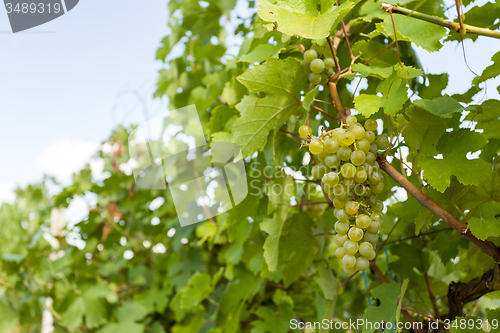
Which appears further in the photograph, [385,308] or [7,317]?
[7,317]

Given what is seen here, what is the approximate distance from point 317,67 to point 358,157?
0.63 ft

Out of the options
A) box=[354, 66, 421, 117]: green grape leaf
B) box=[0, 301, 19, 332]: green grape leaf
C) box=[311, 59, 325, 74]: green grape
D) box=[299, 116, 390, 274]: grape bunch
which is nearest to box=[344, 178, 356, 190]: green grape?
box=[299, 116, 390, 274]: grape bunch

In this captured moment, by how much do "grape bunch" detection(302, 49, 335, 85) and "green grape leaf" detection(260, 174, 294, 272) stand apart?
0.24 meters

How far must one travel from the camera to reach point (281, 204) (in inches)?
30.7

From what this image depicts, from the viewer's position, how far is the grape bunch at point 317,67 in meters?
0.61

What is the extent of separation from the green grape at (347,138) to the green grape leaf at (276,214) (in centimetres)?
27

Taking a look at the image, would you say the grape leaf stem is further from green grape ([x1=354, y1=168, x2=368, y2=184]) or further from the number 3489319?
the number 3489319

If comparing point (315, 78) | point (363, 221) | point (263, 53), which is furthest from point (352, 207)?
point (263, 53)

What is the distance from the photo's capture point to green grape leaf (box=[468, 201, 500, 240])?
485 mm

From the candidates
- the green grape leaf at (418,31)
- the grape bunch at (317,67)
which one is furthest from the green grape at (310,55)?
the green grape leaf at (418,31)

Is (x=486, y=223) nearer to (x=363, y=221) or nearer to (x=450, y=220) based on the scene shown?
(x=450, y=220)

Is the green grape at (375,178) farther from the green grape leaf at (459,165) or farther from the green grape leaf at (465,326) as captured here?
the green grape leaf at (465,326)

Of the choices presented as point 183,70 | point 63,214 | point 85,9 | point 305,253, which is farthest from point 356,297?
point 63,214

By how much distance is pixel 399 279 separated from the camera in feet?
2.87
